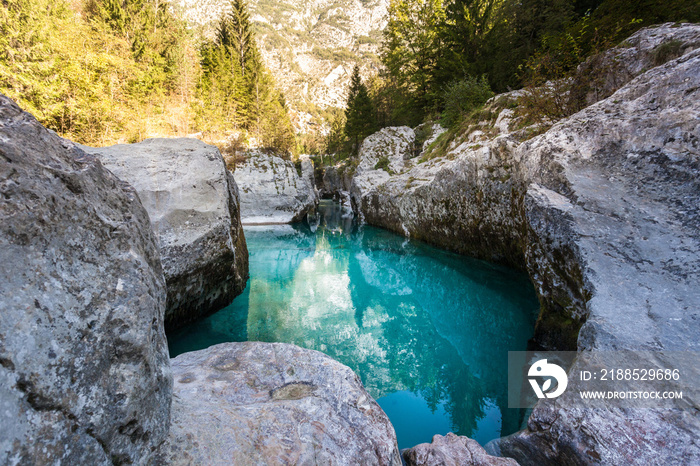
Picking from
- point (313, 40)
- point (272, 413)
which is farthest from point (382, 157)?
point (313, 40)

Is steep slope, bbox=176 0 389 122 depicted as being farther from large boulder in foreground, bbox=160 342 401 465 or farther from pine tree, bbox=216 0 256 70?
large boulder in foreground, bbox=160 342 401 465

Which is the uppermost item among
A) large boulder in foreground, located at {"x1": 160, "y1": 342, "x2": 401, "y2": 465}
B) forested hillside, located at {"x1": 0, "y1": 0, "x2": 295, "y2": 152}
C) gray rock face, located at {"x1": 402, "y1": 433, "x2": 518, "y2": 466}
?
forested hillside, located at {"x1": 0, "y1": 0, "x2": 295, "y2": 152}

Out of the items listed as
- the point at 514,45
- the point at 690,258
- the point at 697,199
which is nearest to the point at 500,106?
the point at 514,45

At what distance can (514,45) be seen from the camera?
12977 mm

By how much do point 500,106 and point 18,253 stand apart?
1114 cm

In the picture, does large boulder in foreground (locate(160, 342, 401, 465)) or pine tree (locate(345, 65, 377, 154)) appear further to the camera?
pine tree (locate(345, 65, 377, 154))

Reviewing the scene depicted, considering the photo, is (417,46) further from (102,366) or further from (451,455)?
(102,366)

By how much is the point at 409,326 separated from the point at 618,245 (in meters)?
3.23

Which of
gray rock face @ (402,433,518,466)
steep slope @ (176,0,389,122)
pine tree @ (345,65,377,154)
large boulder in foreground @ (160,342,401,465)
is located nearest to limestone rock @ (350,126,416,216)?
pine tree @ (345,65,377,154)

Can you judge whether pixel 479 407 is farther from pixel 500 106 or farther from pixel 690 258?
pixel 500 106

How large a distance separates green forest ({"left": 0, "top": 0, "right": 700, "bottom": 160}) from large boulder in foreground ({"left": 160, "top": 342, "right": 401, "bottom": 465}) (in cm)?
668

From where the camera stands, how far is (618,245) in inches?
113

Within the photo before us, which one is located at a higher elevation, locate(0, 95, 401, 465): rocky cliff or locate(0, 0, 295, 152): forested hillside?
locate(0, 0, 295, 152): forested hillside

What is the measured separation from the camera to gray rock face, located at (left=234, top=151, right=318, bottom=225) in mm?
16516
